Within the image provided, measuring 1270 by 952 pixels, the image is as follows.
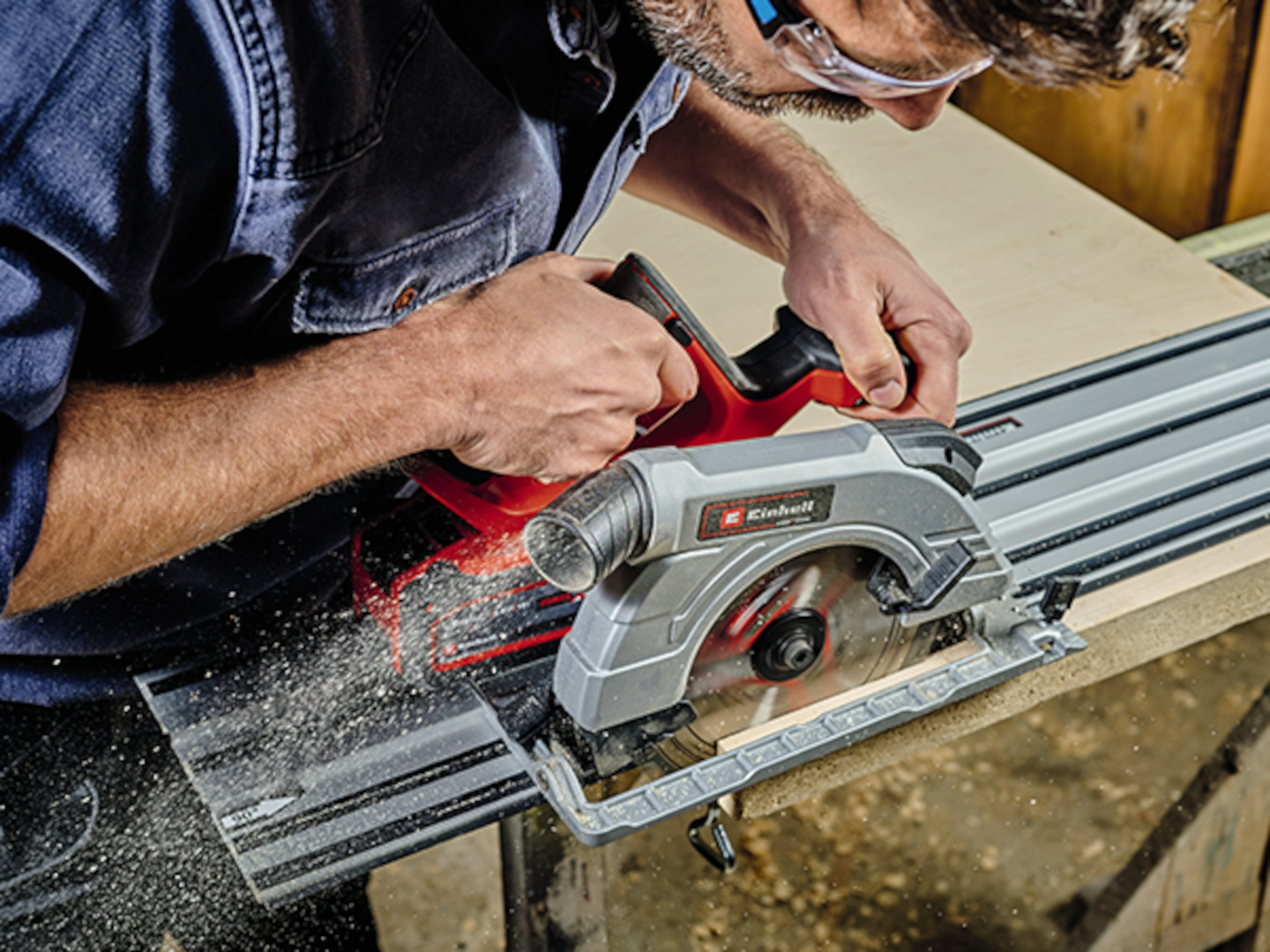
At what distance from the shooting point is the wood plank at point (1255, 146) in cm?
270

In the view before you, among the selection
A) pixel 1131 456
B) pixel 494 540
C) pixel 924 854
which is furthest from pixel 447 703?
pixel 924 854

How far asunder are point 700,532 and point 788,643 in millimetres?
217

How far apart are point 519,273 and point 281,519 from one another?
1.27 feet

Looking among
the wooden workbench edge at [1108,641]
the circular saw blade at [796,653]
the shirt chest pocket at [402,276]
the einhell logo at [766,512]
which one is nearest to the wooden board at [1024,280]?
the wooden workbench edge at [1108,641]

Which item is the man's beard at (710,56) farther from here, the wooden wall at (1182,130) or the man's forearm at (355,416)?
the wooden wall at (1182,130)

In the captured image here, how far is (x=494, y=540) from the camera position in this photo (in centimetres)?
137

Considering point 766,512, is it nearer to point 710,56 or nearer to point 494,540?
point 494,540

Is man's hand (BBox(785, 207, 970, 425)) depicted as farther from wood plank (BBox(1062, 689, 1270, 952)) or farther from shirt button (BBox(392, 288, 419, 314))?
wood plank (BBox(1062, 689, 1270, 952))

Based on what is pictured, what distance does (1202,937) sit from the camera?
1.77 metres

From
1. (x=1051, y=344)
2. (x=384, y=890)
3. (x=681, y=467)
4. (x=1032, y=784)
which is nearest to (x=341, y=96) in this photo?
(x=681, y=467)

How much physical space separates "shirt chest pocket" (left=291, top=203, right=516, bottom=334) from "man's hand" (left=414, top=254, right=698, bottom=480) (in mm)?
20

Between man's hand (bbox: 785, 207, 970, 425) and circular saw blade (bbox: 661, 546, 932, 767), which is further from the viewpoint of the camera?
man's hand (bbox: 785, 207, 970, 425)

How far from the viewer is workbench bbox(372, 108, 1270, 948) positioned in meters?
1.58

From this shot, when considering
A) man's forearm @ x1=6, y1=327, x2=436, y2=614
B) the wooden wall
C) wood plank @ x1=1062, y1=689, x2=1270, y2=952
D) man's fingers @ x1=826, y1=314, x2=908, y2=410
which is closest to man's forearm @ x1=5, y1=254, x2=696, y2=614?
man's forearm @ x1=6, y1=327, x2=436, y2=614
